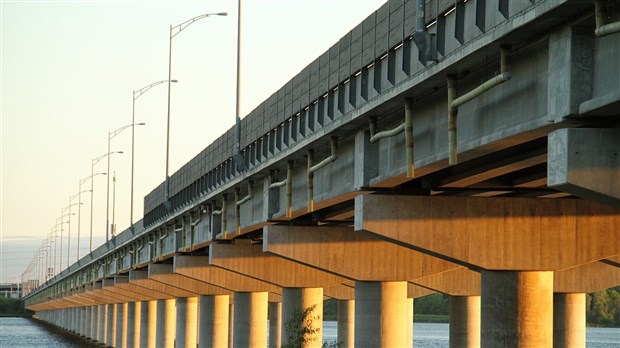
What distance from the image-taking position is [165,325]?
99.8 metres

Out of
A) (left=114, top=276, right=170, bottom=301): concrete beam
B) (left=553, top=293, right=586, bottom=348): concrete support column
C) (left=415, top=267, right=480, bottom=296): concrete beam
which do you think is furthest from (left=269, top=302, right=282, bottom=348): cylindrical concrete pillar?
(left=553, top=293, right=586, bottom=348): concrete support column

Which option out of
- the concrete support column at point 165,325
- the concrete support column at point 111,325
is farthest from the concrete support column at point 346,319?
the concrete support column at point 111,325

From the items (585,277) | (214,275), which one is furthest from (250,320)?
(585,277)

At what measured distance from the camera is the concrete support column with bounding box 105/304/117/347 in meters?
145

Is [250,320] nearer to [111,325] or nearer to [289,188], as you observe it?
[289,188]

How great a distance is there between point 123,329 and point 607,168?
383ft

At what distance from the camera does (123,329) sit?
5221 inches

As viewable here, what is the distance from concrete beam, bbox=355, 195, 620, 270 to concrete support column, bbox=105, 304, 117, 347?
376 ft

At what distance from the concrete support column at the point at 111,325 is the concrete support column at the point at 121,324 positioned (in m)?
4.73

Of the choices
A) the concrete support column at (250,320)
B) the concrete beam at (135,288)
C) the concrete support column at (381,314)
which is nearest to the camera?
the concrete support column at (381,314)

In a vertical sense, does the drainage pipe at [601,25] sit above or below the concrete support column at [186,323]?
above

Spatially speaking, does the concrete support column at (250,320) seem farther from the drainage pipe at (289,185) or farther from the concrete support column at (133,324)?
the concrete support column at (133,324)

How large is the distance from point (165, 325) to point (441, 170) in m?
71.4

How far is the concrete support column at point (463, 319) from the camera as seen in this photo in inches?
2442
